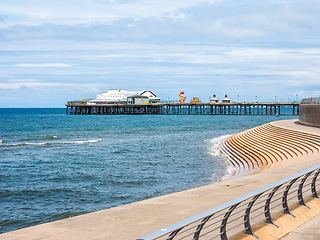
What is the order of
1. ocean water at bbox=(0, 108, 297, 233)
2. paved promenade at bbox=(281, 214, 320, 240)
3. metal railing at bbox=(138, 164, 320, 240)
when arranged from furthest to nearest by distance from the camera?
ocean water at bbox=(0, 108, 297, 233), paved promenade at bbox=(281, 214, 320, 240), metal railing at bbox=(138, 164, 320, 240)

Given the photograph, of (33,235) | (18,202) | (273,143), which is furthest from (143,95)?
(33,235)

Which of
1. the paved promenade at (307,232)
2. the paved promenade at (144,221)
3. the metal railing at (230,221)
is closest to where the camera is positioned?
the metal railing at (230,221)

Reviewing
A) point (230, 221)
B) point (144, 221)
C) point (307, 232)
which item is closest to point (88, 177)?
point (144, 221)

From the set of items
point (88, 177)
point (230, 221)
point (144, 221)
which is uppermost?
point (230, 221)

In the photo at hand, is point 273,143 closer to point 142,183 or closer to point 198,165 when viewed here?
point 198,165

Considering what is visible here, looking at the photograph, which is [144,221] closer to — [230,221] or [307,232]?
[230,221]

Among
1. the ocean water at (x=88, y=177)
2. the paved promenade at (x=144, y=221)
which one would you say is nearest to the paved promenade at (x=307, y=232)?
the paved promenade at (x=144, y=221)

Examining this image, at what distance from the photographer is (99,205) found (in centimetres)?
1636

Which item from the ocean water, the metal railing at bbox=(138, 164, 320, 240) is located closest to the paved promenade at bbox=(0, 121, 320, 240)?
the metal railing at bbox=(138, 164, 320, 240)

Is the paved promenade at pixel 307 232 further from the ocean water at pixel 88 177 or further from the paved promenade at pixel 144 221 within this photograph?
the ocean water at pixel 88 177

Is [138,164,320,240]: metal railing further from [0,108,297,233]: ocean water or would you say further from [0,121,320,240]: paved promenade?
[0,108,297,233]: ocean water

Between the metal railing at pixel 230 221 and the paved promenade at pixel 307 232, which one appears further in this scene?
the paved promenade at pixel 307 232

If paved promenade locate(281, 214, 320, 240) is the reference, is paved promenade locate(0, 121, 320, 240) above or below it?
below

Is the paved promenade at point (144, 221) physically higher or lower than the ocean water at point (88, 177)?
higher
